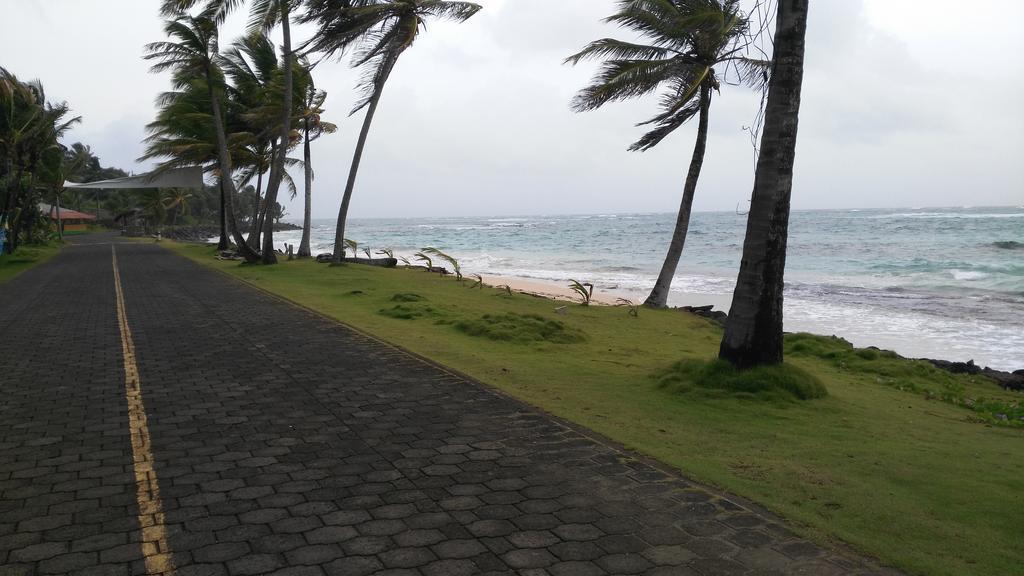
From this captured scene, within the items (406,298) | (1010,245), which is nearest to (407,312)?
(406,298)

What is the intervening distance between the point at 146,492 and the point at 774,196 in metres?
5.46

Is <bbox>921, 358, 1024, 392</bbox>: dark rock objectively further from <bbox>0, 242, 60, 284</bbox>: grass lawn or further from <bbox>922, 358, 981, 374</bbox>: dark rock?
<bbox>0, 242, 60, 284</bbox>: grass lawn

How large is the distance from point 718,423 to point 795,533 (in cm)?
212

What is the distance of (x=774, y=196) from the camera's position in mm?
6566

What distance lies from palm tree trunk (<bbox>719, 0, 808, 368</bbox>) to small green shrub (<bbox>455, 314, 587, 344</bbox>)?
11.0ft

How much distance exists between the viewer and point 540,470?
4457 millimetres

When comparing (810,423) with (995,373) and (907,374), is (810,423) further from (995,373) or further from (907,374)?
(995,373)

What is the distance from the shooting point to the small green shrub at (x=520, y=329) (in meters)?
9.63

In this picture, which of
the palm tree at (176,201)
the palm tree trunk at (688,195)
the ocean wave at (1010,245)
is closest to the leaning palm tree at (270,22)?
the palm tree trunk at (688,195)

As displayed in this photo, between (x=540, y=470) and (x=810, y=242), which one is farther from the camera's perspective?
(x=810, y=242)

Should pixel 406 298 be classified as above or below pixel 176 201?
below

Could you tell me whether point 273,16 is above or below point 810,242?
above

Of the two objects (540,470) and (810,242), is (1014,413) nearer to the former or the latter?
(540,470)

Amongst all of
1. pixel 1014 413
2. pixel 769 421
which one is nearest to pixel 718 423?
pixel 769 421
